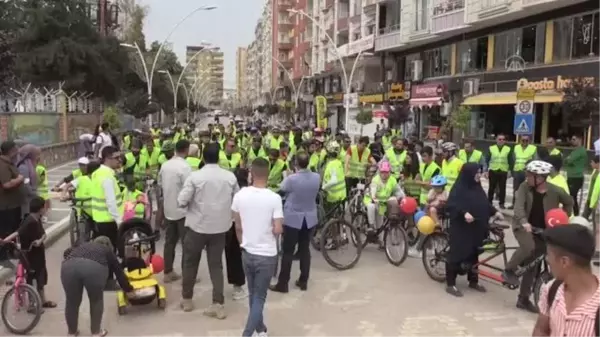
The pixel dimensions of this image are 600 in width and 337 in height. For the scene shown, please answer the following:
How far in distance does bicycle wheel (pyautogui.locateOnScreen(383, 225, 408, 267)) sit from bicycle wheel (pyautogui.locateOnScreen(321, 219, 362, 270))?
0.52 m

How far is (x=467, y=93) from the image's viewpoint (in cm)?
3503

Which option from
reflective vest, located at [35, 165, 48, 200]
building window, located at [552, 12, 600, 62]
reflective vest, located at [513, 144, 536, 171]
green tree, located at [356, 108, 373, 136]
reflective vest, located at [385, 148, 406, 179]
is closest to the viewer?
reflective vest, located at [35, 165, 48, 200]

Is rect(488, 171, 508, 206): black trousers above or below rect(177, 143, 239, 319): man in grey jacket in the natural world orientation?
below

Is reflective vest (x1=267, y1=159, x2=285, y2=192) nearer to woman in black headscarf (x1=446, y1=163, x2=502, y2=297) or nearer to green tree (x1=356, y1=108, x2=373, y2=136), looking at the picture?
woman in black headscarf (x1=446, y1=163, x2=502, y2=297)

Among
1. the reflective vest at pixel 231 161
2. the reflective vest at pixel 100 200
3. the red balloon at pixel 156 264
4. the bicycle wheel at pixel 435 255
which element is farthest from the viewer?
the reflective vest at pixel 231 161

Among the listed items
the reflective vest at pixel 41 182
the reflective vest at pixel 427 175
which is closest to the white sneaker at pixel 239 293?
the reflective vest at pixel 427 175

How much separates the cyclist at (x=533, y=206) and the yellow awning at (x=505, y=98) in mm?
19712

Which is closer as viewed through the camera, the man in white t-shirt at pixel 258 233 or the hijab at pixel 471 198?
the man in white t-shirt at pixel 258 233

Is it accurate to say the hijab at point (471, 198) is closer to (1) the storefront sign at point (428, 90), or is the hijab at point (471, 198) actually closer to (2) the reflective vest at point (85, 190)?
(2) the reflective vest at point (85, 190)

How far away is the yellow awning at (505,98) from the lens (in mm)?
26384

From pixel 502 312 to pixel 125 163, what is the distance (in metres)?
7.49

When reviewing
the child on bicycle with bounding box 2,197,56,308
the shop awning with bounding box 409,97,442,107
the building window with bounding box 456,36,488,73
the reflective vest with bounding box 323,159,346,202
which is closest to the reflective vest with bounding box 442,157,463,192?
the reflective vest with bounding box 323,159,346,202

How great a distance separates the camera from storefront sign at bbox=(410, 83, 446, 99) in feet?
127

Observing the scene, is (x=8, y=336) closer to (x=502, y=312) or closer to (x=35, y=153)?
(x=35, y=153)
